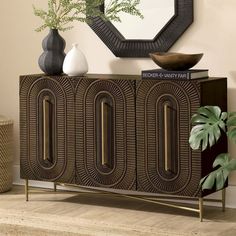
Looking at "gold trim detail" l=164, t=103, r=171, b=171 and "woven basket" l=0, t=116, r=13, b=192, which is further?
"woven basket" l=0, t=116, r=13, b=192

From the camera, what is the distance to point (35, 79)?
4.71 m

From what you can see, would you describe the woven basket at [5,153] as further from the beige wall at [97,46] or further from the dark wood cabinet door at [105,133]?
the dark wood cabinet door at [105,133]

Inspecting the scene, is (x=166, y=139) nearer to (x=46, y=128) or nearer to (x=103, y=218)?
(x=103, y=218)

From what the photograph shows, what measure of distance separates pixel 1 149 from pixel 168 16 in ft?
4.60

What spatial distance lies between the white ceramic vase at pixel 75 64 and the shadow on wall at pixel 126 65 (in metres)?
0.28

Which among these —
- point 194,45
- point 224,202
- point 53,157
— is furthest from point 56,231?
point 194,45

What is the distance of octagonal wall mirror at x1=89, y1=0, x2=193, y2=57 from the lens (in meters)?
4.58

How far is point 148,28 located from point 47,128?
2.83 feet

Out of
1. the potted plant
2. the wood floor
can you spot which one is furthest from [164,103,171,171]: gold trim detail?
the potted plant

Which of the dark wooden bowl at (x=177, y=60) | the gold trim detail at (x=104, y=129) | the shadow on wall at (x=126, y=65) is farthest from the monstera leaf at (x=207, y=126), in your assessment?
the shadow on wall at (x=126, y=65)

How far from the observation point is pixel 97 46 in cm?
494

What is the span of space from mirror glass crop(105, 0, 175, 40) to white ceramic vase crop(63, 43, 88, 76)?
34 centimetres

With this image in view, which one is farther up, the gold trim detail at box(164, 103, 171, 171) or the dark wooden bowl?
the dark wooden bowl

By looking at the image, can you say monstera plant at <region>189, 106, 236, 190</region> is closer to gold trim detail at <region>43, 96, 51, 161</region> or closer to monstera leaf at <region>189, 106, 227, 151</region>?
monstera leaf at <region>189, 106, 227, 151</region>
